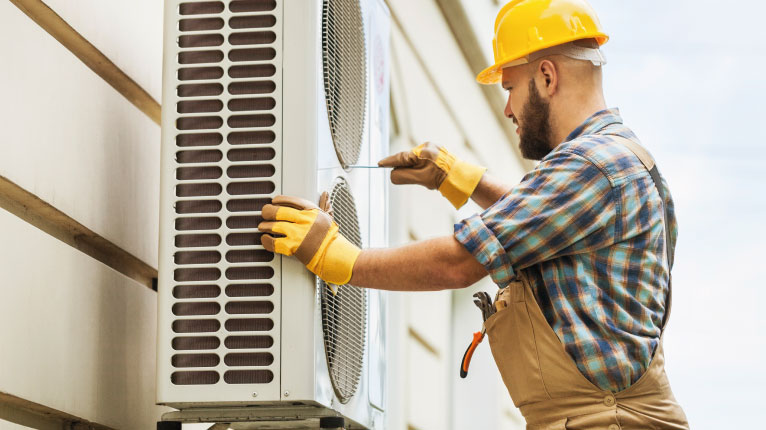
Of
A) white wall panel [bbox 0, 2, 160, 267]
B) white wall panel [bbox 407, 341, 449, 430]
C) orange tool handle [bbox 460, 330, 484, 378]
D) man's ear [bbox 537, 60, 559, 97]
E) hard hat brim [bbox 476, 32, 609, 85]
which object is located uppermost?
hard hat brim [bbox 476, 32, 609, 85]

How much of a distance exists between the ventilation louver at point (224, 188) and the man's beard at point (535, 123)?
883mm

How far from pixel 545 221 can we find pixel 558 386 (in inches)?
16.8

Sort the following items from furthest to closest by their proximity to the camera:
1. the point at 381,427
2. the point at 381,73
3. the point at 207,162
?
1. the point at 381,73
2. the point at 381,427
3. the point at 207,162

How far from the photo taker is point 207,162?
2.56 m

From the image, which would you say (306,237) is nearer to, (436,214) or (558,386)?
(558,386)

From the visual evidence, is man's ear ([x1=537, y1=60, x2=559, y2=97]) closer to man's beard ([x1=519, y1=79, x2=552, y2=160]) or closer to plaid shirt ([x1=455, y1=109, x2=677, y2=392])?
man's beard ([x1=519, y1=79, x2=552, y2=160])

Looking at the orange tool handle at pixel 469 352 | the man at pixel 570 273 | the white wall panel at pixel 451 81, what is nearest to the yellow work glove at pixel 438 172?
the orange tool handle at pixel 469 352

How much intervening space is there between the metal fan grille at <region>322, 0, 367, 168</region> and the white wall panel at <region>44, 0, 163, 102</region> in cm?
62

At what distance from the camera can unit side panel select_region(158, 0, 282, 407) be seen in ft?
8.11

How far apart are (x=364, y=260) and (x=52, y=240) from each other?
76cm

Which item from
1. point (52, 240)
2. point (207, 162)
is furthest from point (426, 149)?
point (52, 240)

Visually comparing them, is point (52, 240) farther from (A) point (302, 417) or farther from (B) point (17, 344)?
(A) point (302, 417)

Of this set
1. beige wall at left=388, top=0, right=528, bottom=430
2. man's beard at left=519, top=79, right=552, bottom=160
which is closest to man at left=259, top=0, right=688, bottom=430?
man's beard at left=519, top=79, right=552, bottom=160

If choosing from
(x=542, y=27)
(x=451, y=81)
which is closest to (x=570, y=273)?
(x=542, y=27)
